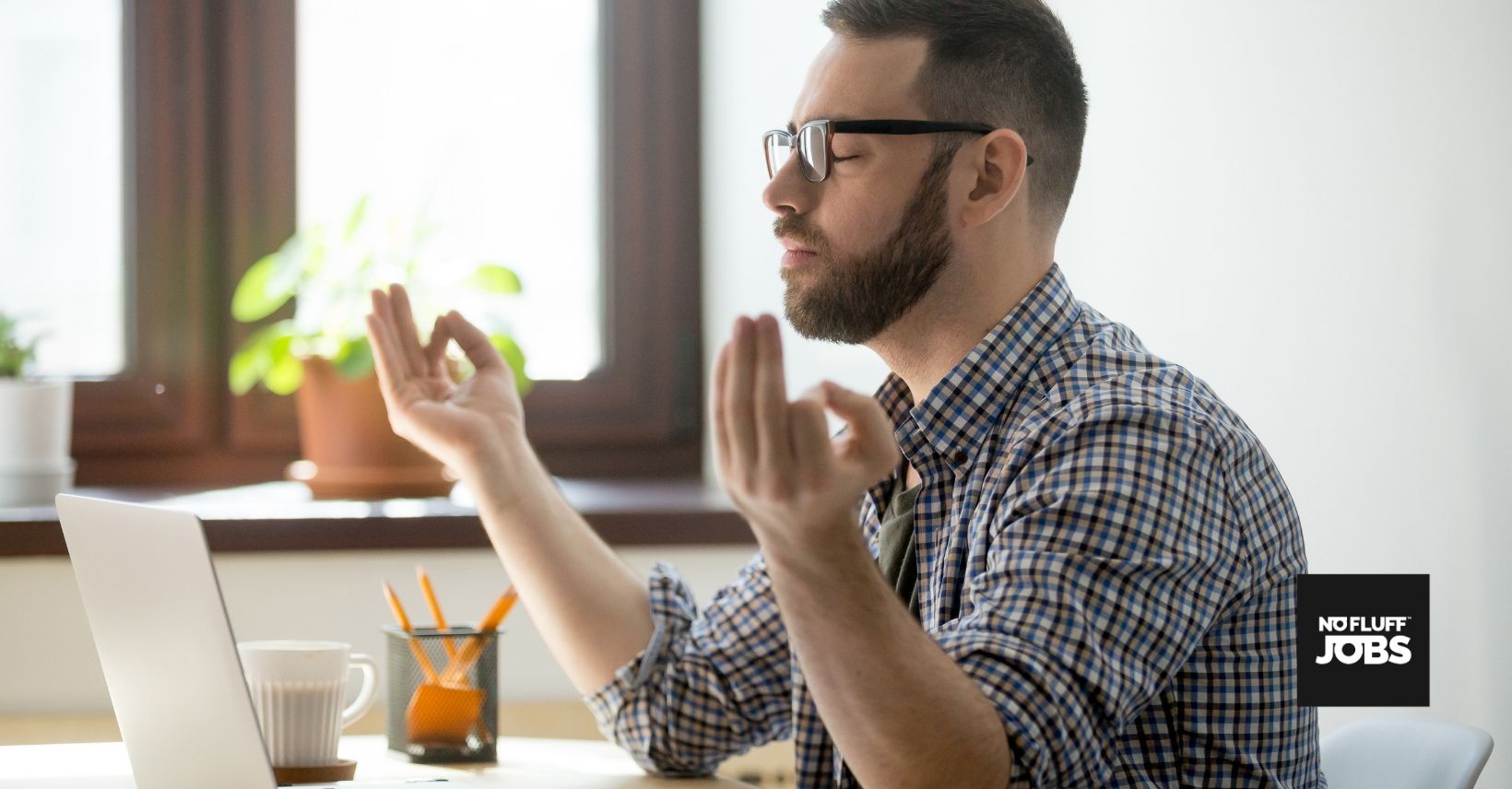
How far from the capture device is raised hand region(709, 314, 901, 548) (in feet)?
2.68

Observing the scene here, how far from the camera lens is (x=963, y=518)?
1.18 meters

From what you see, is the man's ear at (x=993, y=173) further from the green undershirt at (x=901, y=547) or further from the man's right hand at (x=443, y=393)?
the man's right hand at (x=443, y=393)

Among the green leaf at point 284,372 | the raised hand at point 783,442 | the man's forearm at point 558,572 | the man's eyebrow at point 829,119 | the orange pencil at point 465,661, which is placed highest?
the man's eyebrow at point 829,119

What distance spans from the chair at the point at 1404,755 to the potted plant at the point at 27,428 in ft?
5.46

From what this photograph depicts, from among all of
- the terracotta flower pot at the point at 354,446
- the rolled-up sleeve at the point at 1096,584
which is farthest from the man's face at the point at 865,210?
the terracotta flower pot at the point at 354,446

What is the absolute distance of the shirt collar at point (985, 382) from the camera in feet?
3.97

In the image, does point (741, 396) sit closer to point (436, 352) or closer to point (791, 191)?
point (791, 191)

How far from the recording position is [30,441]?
6.90 feet

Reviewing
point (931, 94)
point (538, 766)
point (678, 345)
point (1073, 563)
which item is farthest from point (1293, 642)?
point (678, 345)

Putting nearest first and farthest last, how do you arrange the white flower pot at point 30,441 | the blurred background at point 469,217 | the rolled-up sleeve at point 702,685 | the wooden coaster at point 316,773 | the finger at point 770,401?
the finger at point 770,401, the wooden coaster at point 316,773, the rolled-up sleeve at point 702,685, the blurred background at point 469,217, the white flower pot at point 30,441

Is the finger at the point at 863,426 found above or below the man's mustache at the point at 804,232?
below

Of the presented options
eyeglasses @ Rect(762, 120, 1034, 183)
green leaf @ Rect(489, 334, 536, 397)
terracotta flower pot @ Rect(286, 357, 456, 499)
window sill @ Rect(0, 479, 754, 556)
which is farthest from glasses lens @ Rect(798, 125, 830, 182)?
terracotta flower pot @ Rect(286, 357, 456, 499)

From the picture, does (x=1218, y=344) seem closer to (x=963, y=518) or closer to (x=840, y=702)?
(x=963, y=518)

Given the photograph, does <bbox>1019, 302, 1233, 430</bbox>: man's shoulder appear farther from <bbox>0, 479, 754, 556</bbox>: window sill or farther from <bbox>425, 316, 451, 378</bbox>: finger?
<bbox>0, 479, 754, 556</bbox>: window sill
